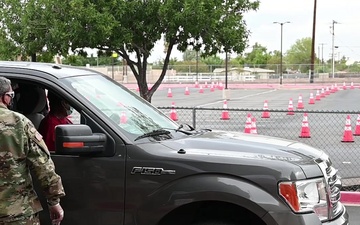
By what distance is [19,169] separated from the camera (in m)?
3.41

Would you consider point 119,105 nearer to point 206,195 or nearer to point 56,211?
point 206,195

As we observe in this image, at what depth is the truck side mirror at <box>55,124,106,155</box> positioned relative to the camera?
382 cm

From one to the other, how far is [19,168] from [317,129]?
47.5 ft

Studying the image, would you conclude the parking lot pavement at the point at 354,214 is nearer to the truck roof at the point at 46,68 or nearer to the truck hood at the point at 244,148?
the truck hood at the point at 244,148

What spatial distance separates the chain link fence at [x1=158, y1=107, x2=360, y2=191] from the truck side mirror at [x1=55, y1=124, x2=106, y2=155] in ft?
17.6

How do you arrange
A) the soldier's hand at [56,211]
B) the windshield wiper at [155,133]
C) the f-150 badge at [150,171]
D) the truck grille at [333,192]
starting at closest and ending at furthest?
1. the soldier's hand at [56,211]
2. the f-150 badge at [150,171]
3. the truck grille at [333,192]
4. the windshield wiper at [155,133]

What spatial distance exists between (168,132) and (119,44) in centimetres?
596

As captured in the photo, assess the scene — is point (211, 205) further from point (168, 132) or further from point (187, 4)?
point (187, 4)

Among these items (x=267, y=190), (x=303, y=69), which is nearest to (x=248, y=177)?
(x=267, y=190)

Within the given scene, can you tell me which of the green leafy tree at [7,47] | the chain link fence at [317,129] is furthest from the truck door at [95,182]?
the green leafy tree at [7,47]

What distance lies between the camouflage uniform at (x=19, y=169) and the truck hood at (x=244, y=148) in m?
1.04

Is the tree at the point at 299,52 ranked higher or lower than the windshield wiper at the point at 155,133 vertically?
higher

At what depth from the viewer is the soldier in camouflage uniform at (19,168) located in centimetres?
336

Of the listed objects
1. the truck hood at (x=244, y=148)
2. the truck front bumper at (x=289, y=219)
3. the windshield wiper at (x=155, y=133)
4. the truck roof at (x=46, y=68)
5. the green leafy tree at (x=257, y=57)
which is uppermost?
the green leafy tree at (x=257, y=57)
